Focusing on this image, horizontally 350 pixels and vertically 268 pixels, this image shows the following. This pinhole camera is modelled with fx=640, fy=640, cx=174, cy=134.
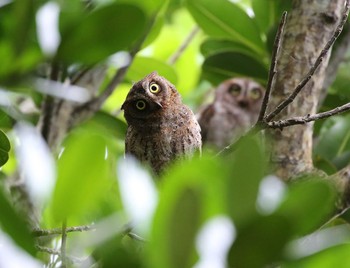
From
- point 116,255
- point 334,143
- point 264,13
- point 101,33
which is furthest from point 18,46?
point 264,13

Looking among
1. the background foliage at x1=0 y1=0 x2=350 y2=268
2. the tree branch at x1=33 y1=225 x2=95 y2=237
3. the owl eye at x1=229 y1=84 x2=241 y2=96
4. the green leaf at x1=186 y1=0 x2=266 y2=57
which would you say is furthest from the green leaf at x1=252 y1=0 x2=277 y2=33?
the owl eye at x1=229 y1=84 x2=241 y2=96

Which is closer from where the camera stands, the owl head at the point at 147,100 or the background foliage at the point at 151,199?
the background foliage at the point at 151,199

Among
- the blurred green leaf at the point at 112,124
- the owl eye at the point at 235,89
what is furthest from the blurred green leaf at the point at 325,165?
the owl eye at the point at 235,89

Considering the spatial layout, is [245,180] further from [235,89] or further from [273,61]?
[235,89]

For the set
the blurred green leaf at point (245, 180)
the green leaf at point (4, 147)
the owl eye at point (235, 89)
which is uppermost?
the owl eye at point (235, 89)

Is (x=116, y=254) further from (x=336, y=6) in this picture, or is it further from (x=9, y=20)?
(x=336, y=6)

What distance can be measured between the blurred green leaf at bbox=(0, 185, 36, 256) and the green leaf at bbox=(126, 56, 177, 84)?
194cm

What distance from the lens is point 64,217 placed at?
617mm

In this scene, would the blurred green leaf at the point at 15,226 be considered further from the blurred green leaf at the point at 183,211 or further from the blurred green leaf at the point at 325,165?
the blurred green leaf at the point at 325,165

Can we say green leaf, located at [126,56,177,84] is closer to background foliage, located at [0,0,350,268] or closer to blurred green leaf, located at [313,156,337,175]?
blurred green leaf, located at [313,156,337,175]

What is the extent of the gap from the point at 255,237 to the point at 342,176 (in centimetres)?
125

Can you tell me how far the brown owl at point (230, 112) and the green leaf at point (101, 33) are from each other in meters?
3.22

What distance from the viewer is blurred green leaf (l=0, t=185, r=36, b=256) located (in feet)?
1.91

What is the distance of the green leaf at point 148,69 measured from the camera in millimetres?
2531
